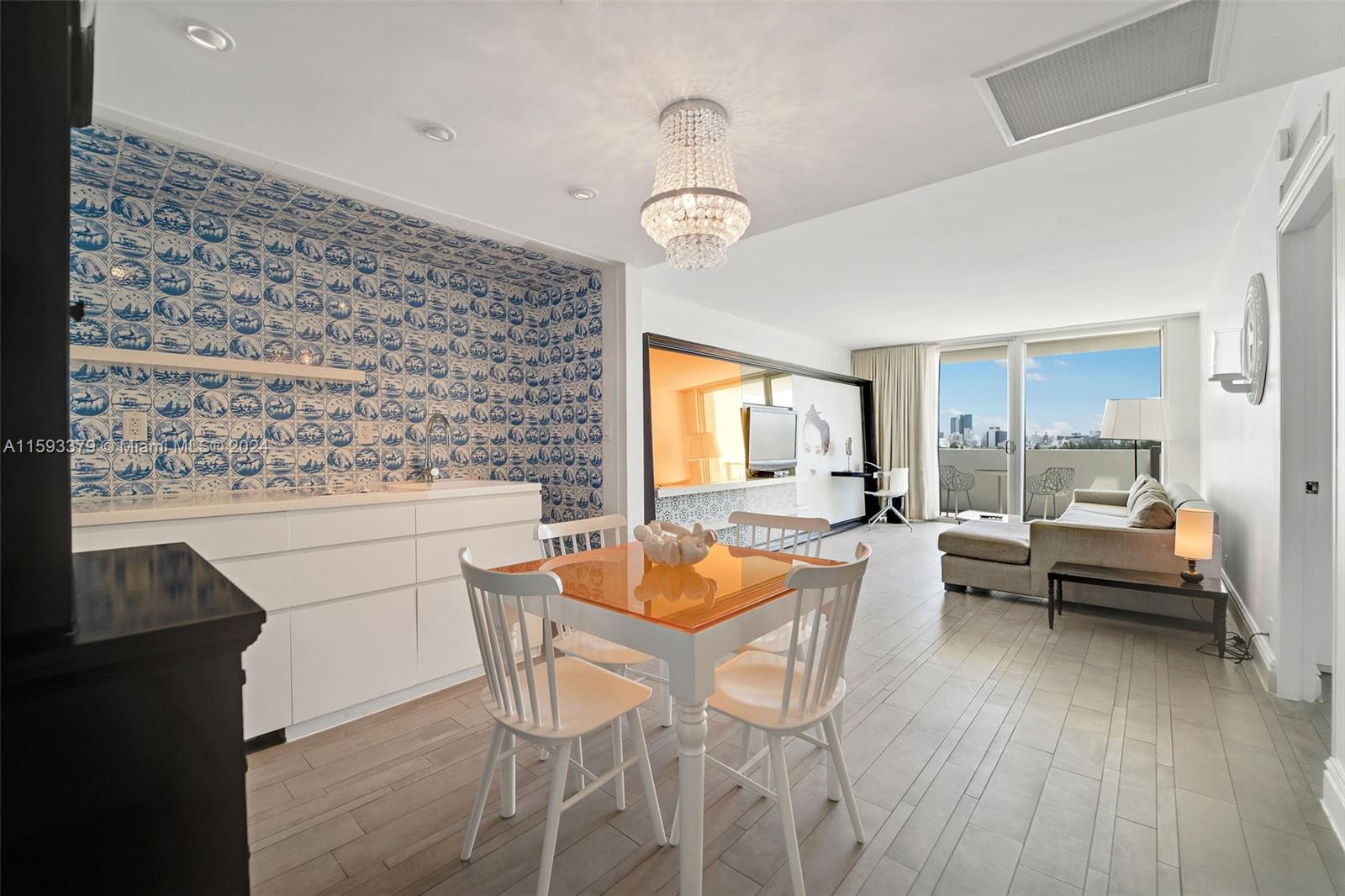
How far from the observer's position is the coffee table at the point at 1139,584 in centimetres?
320

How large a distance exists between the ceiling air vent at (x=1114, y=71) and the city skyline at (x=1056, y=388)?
240 inches

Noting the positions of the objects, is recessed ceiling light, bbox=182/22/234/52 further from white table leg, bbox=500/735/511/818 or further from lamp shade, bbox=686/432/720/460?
lamp shade, bbox=686/432/720/460

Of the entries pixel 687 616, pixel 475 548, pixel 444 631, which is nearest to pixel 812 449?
pixel 475 548

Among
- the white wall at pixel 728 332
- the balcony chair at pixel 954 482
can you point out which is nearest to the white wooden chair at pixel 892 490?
the balcony chair at pixel 954 482

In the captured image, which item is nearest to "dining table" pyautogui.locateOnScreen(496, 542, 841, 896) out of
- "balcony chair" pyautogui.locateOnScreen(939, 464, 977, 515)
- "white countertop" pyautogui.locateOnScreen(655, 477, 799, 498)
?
"white countertop" pyautogui.locateOnScreen(655, 477, 799, 498)

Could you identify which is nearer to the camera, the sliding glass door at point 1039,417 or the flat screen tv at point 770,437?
the flat screen tv at point 770,437

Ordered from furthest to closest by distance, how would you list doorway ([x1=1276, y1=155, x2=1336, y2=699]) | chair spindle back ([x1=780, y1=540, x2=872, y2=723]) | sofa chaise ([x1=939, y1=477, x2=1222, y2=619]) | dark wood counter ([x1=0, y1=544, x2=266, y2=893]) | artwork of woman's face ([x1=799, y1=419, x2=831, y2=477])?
artwork of woman's face ([x1=799, y1=419, x2=831, y2=477]) < sofa chaise ([x1=939, y1=477, x2=1222, y2=619]) < doorway ([x1=1276, y1=155, x2=1336, y2=699]) < chair spindle back ([x1=780, y1=540, x2=872, y2=723]) < dark wood counter ([x1=0, y1=544, x2=266, y2=893])

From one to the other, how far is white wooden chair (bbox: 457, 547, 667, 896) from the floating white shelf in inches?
71.6

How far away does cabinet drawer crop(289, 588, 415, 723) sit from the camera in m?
2.39

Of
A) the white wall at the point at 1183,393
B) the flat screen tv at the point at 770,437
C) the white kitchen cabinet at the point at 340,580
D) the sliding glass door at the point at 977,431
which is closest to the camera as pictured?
the white kitchen cabinet at the point at 340,580

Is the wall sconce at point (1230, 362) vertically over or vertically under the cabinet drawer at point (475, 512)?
over

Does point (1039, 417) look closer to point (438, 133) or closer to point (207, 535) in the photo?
point (438, 133)

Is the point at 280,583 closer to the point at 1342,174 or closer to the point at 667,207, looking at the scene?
the point at 667,207

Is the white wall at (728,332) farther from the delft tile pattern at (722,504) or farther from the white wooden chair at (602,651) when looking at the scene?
the white wooden chair at (602,651)
